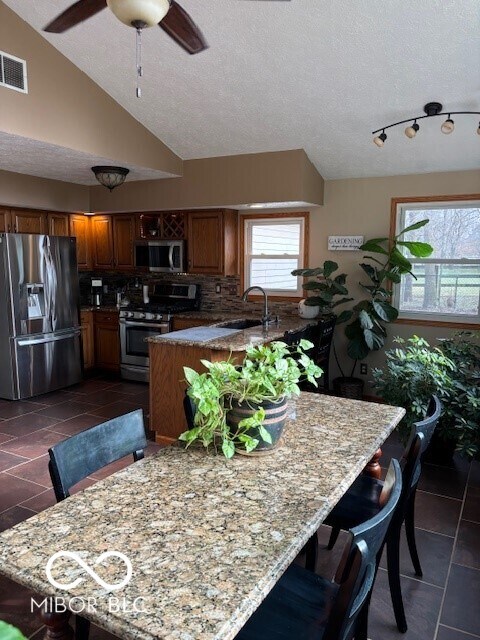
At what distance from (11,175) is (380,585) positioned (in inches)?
201

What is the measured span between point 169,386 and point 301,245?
2483 millimetres

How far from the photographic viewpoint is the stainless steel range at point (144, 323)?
5711mm

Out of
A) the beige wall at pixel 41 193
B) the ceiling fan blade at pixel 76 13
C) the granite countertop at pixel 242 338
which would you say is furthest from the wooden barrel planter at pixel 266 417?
the beige wall at pixel 41 193

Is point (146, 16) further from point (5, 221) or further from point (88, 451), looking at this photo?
point (5, 221)

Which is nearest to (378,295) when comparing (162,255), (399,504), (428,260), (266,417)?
(428,260)

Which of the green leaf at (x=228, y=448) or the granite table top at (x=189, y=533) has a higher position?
the green leaf at (x=228, y=448)

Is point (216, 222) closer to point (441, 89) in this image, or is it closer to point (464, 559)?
point (441, 89)

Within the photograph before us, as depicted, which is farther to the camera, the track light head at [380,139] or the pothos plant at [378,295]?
the pothos plant at [378,295]

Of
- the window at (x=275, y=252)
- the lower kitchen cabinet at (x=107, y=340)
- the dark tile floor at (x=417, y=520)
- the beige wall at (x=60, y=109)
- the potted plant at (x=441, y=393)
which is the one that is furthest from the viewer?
the lower kitchen cabinet at (x=107, y=340)

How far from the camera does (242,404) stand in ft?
5.29

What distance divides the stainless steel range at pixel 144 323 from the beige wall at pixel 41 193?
1.47m

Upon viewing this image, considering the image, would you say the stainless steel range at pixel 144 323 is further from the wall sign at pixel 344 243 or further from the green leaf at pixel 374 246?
the green leaf at pixel 374 246

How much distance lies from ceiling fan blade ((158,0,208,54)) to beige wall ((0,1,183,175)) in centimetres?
161

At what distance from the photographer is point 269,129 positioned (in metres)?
4.34
